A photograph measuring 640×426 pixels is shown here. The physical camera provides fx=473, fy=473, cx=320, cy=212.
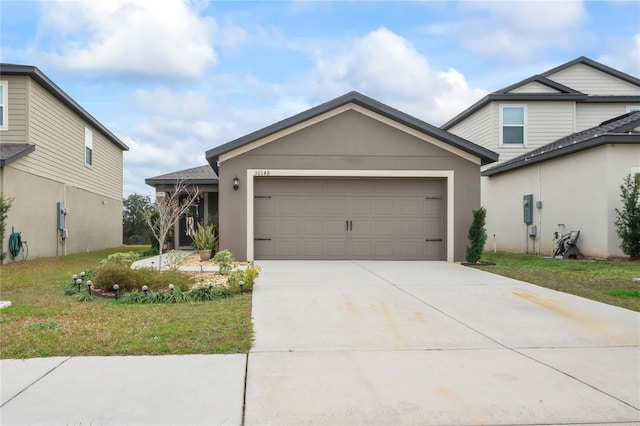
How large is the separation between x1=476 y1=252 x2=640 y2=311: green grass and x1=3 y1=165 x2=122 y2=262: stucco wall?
42.4ft

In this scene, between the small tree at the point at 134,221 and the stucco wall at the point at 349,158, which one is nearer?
the stucco wall at the point at 349,158

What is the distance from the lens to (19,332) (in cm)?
520

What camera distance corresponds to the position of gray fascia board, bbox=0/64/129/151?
13.6 m

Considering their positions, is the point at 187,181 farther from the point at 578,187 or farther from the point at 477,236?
the point at 578,187

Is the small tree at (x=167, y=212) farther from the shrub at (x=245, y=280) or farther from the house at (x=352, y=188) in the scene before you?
the shrub at (x=245, y=280)

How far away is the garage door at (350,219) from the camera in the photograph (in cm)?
1334

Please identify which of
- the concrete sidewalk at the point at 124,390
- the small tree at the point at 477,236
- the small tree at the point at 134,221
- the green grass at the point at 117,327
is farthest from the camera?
the small tree at the point at 134,221

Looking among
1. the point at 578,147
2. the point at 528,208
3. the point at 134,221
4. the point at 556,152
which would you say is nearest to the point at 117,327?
the point at 578,147

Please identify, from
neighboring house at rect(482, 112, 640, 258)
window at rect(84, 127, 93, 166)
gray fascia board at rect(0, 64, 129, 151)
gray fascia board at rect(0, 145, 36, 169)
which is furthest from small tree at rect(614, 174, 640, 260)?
window at rect(84, 127, 93, 166)

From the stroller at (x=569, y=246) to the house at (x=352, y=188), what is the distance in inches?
126

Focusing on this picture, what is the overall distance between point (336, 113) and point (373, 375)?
10178 mm

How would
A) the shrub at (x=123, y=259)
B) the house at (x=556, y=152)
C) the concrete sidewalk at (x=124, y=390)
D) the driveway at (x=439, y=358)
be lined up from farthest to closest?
1. the house at (x=556, y=152)
2. the shrub at (x=123, y=259)
3. the driveway at (x=439, y=358)
4. the concrete sidewalk at (x=124, y=390)

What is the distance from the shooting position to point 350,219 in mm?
13469

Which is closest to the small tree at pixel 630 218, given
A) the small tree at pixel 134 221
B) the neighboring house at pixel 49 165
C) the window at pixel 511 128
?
the window at pixel 511 128
